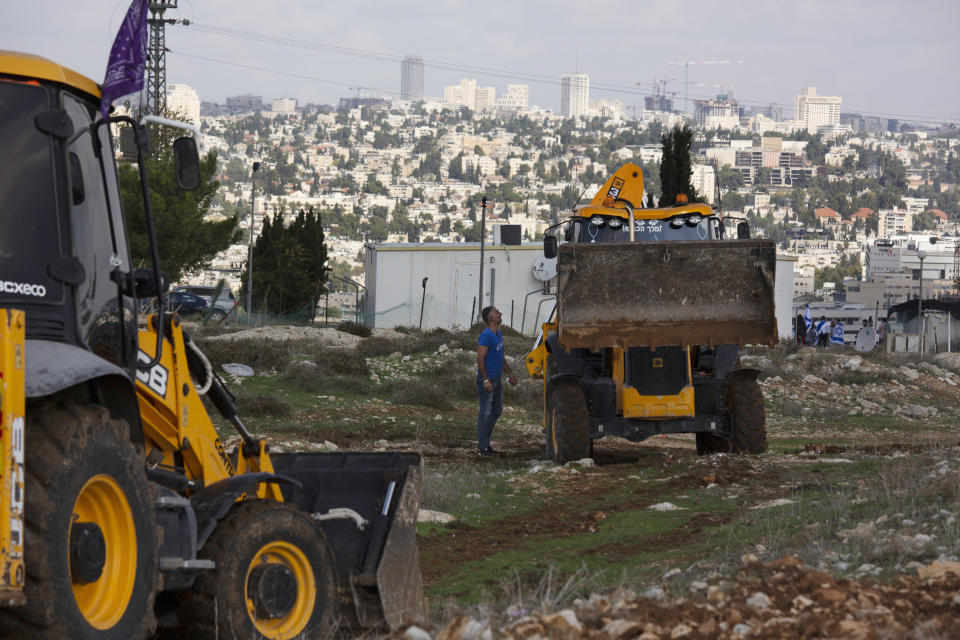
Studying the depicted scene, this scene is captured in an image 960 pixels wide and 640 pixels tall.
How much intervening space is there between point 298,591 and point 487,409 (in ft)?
32.1

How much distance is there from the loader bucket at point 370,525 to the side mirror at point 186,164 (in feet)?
6.73

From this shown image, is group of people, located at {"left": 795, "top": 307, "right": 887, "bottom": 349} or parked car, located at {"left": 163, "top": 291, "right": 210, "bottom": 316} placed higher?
parked car, located at {"left": 163, "top": 291, "right": 210, "bottom": 316}

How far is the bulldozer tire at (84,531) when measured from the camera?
4578 mm

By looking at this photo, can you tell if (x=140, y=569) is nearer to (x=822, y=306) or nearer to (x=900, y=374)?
(x=900, y=374)

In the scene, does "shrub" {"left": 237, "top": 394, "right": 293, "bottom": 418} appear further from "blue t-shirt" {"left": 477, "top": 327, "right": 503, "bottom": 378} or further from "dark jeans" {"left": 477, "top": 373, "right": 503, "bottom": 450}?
"blue t-shirt" {"left": 477, "top": 327, "right": 503, "bottom": 378}

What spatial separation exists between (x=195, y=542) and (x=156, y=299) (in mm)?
1325

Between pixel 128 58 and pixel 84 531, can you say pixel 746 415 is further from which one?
pixel 84 531

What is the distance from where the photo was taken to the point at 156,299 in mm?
6348

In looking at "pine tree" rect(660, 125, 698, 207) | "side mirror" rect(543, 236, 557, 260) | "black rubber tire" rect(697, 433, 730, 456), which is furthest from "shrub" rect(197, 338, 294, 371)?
"pine tree" rect(660, 125, 698, 207)

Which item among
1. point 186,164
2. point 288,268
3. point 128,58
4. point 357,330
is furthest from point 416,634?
point 288,268

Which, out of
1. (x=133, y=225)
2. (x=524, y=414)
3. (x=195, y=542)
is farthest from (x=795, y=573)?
(x=133, y=225)

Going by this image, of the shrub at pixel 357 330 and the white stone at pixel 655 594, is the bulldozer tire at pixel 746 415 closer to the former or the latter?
the white stone at pixel 655 594

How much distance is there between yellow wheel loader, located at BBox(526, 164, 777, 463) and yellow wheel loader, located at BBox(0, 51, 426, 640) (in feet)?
23.0

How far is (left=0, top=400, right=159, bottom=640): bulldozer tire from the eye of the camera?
15.0ft
